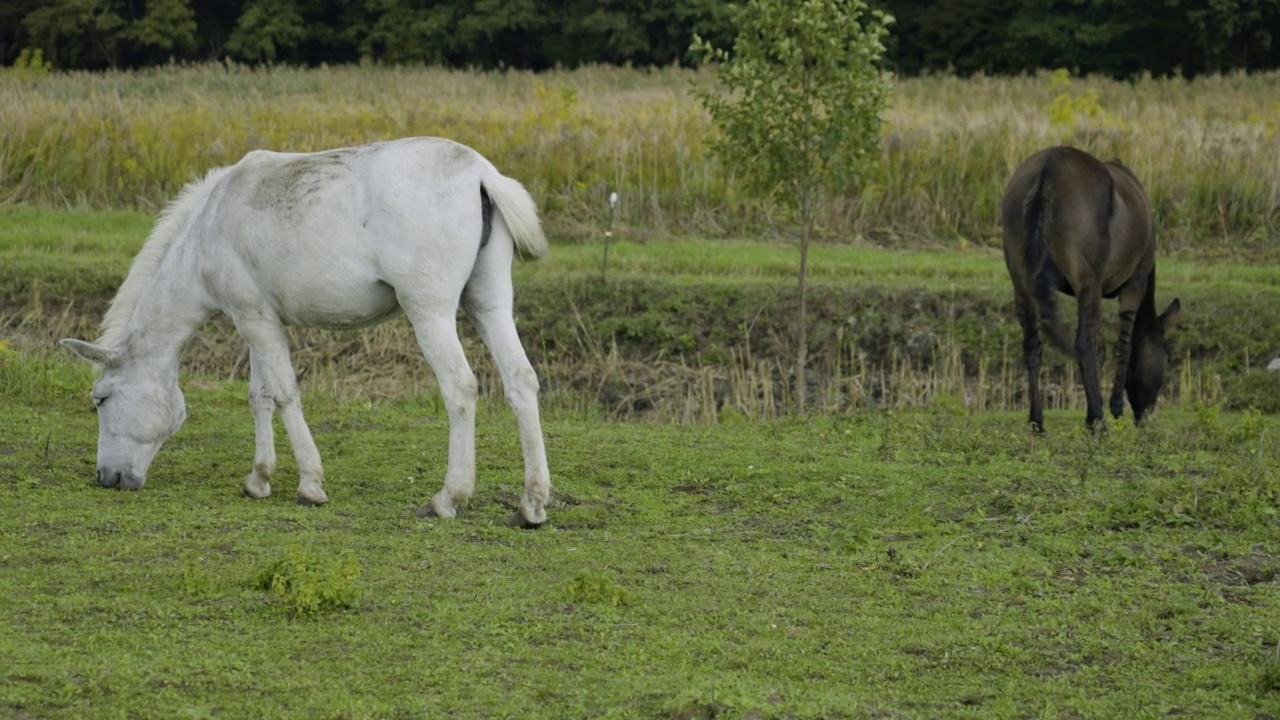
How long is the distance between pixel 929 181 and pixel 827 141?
23.5ft

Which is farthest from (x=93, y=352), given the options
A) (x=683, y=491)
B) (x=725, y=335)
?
(x=725, y=335)

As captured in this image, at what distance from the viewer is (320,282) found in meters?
7.87

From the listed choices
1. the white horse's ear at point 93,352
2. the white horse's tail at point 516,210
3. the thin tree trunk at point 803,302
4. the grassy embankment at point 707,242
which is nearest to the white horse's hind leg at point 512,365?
the white horse's tail at point 516,210

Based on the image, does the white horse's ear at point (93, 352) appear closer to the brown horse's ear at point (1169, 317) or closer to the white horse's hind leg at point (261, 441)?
the white horse's hind leg at point (261, 441)

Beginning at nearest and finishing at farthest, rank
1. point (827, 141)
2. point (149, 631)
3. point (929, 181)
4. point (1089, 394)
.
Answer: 1. point (149, 631)
2. point (1089, 394)
3. point (827, 141)
4. point (929, 181)

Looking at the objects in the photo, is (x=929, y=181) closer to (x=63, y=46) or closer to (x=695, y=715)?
(x=695, y=715)

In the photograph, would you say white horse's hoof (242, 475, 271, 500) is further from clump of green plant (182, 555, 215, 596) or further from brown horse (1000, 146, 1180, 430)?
brown horse (1000, 146, 1180, 430)

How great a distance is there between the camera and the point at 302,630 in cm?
570

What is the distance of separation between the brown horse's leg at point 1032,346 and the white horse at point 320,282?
16.4 feet

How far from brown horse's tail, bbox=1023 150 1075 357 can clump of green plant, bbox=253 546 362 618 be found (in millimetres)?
6424

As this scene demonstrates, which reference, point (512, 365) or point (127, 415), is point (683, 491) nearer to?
point (512, 365)

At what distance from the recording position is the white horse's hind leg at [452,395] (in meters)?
7.67

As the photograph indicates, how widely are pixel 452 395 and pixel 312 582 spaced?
6.68 feet

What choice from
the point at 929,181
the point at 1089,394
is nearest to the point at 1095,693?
the point at 1089,394
